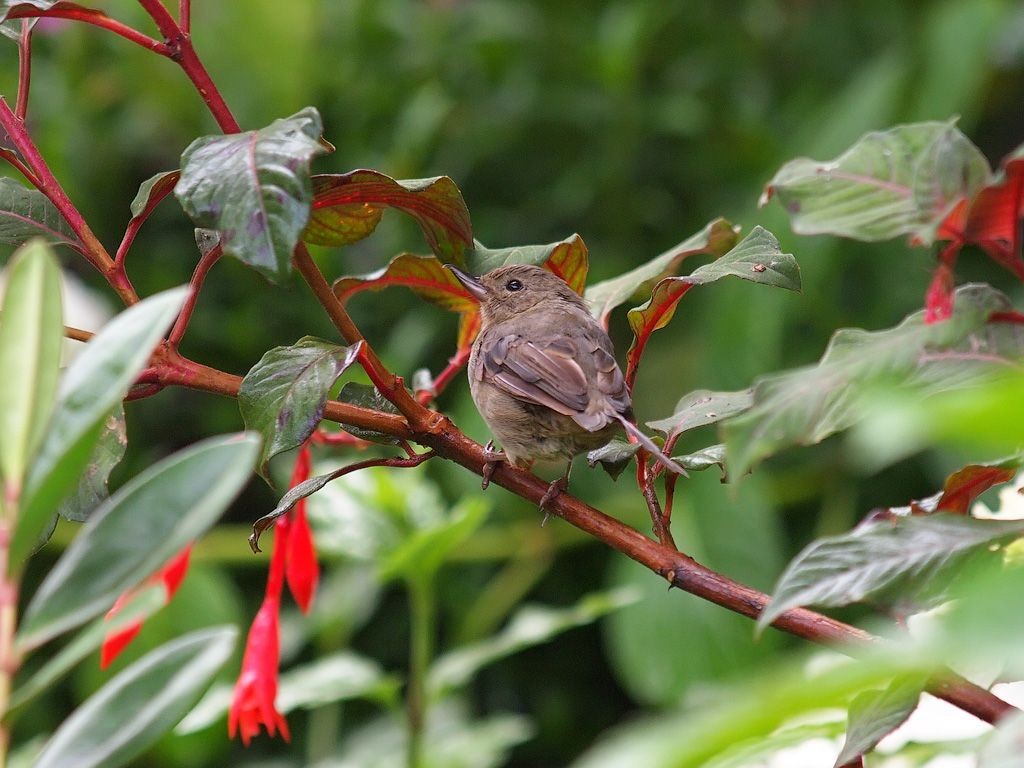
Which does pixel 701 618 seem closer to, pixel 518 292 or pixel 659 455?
pixel 518 292

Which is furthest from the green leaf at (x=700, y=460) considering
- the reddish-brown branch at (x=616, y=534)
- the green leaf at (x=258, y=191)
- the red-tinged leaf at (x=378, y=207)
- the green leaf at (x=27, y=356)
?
the green leaf at (x=27, y=356)

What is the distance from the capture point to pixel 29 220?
1.17 meters

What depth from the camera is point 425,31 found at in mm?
3875

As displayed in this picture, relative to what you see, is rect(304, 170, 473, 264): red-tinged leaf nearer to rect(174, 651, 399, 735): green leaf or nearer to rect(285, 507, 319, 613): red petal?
rect(285, 507, 319, 613): red petal

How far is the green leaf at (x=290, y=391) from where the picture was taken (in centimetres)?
105

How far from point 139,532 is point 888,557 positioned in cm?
60

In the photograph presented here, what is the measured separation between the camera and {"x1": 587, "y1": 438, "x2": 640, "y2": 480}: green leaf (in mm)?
1170

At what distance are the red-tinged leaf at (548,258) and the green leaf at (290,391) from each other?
24 centimetres

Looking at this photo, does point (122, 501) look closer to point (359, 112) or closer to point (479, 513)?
point (479, 513)

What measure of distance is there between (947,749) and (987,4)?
3.06 meters

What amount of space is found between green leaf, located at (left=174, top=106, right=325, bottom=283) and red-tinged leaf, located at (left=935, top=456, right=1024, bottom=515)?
0.65 metres

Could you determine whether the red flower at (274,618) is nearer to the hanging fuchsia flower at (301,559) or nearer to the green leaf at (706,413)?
the hanging fuchsia flower at (301,559)

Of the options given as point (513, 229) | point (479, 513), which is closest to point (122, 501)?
point (479, 513)

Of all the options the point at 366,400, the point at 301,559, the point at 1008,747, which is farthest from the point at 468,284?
the point at 1008,747
